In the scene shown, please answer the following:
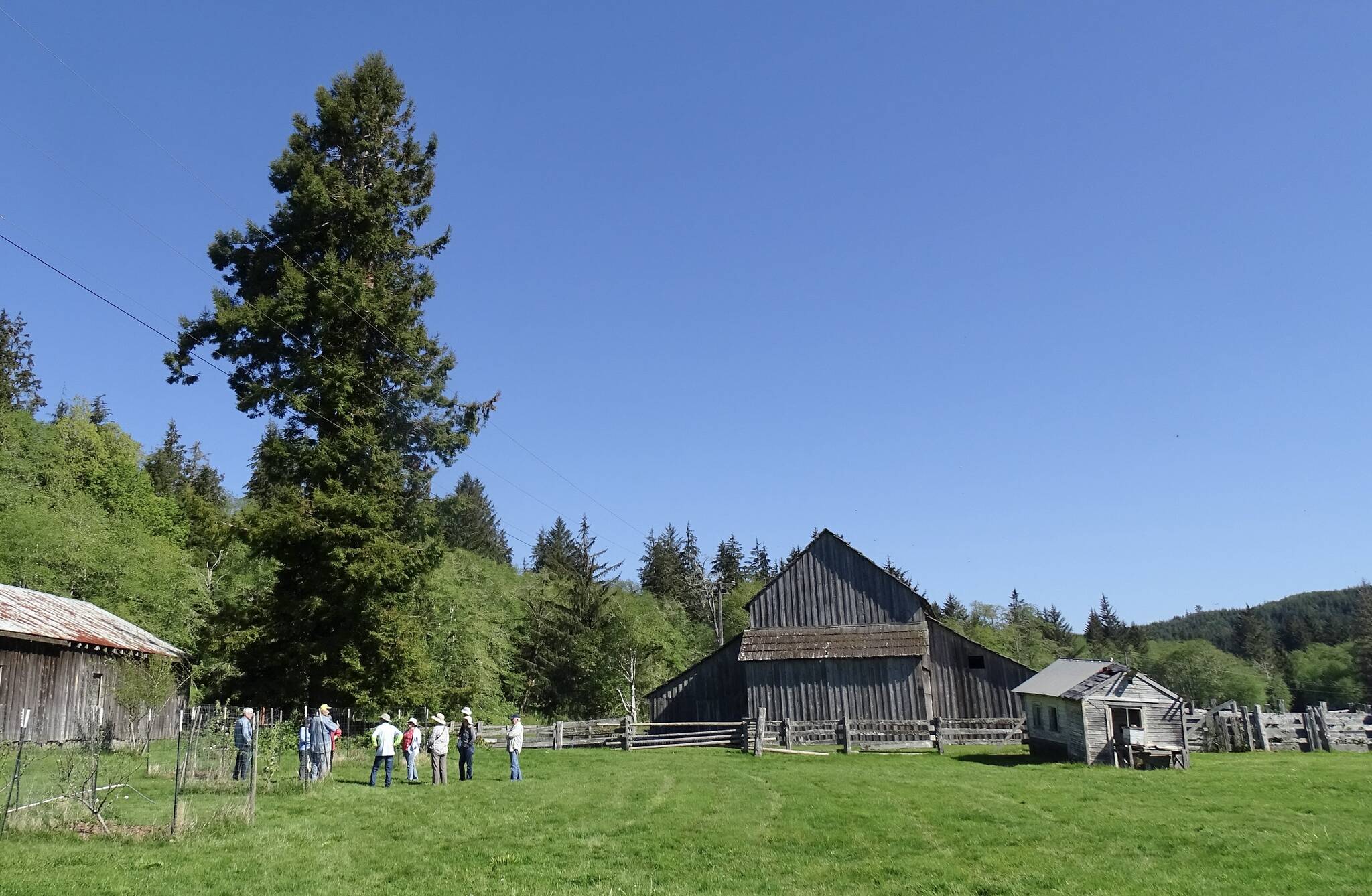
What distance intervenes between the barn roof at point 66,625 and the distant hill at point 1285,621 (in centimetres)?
14114

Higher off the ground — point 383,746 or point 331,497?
point 331,497

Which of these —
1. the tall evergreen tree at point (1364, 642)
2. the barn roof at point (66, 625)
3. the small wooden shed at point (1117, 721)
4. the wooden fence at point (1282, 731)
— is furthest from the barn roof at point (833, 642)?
the tall evergreen tree at point (1364, 642)

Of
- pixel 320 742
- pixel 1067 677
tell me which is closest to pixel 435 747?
pixel 320 742

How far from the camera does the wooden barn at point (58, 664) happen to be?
82.2ft

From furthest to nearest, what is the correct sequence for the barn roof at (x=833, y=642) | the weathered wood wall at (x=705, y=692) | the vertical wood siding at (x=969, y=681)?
the weathered wood wall at (x=705, y=692), the barn roof at (x=833, y=642), the vertical wood siding at (x=969, y=681)

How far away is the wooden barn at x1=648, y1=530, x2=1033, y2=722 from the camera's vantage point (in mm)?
35344

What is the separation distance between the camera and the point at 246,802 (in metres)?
15.3

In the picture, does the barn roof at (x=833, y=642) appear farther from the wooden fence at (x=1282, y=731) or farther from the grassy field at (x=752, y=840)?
the grassy field at (x=752, y=840)

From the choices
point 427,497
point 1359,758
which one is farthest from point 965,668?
point 427,497

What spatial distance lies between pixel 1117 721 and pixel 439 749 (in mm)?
19207

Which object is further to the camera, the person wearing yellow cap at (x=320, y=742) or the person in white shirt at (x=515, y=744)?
the person in white shirt at (x=515, y=744)

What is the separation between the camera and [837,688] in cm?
3572

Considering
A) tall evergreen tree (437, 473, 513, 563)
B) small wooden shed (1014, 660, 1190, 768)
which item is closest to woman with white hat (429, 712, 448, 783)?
small wooden shed (1014, 660, 1190, 768)

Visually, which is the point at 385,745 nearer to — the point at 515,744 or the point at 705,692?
the point at 515,744
